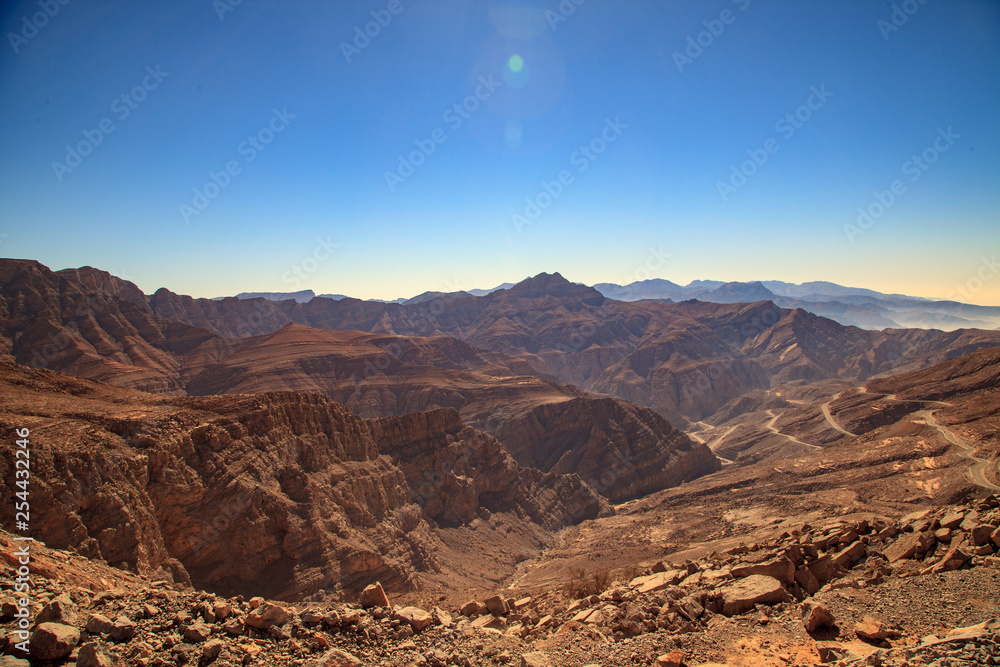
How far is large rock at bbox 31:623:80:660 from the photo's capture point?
7613mm

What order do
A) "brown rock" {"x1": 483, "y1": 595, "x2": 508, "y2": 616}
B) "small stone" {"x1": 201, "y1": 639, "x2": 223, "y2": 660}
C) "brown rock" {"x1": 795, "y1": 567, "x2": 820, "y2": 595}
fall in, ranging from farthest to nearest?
1. "brown rock" {"x1": 483, "y1": 595, "x2": 508, "y2": 616}
2. "brown rock" {"x1": 795, "y1": 567, "x2": 820, "y2": 595}
3. "small stone" {"x1": 201, "y1": 639, "x2": 223, "y2": 660}

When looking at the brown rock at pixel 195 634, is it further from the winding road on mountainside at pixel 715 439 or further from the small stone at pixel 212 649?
the winding road on mountainside at pixel 715 439

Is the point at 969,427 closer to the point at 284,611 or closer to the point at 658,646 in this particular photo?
the point at 658,646

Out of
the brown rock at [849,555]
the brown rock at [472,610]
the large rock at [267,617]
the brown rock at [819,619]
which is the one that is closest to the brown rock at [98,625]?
the large rock at [267,617]

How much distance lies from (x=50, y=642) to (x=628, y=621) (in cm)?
1131

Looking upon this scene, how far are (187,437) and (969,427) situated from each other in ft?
231

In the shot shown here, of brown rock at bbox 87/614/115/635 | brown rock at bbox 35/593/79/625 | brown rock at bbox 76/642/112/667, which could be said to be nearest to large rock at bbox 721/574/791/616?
brown rock at bbox 76/642/112/667

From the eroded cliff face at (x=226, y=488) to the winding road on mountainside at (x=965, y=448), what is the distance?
133 feet

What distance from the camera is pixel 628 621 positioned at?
12.9 m

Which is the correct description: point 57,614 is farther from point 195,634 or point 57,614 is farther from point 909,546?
point 909,546

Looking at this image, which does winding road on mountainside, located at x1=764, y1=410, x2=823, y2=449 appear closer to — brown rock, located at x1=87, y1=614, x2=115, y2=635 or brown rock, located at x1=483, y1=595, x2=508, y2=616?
brown rock, located at x1=483, y1=595, x2=508, y2=616

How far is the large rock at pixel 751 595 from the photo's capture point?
12.8m

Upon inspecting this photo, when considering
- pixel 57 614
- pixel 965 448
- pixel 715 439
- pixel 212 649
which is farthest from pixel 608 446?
pixel 57 614

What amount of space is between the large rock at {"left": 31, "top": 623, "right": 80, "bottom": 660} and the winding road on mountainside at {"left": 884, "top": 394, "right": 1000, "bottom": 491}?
5197cm
